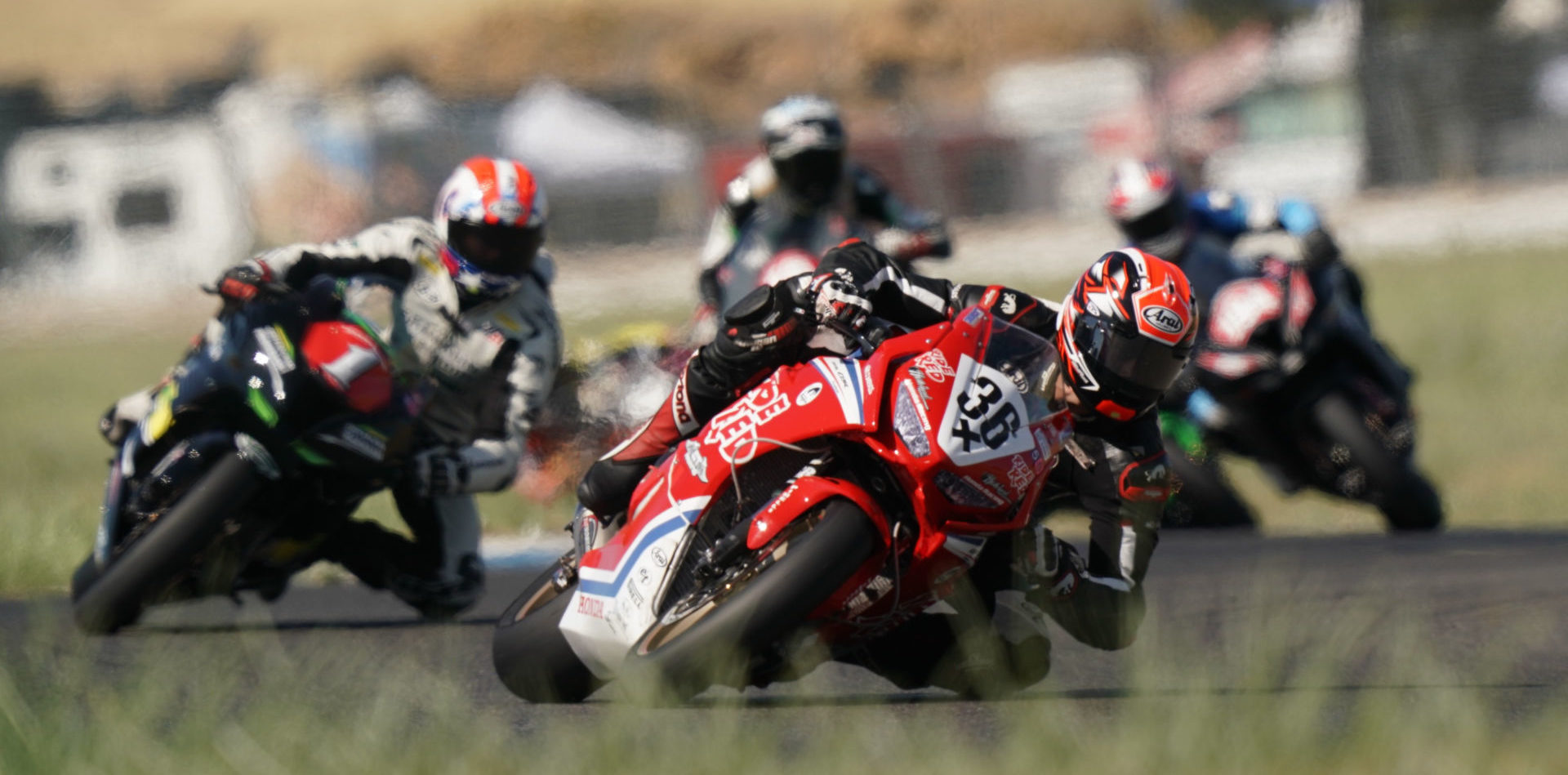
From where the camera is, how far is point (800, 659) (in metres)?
4.47

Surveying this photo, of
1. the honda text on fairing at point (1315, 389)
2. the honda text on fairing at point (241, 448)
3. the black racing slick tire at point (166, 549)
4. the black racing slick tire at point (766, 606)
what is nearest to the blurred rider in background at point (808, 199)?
the honda text on fairing at point (1315, 389)

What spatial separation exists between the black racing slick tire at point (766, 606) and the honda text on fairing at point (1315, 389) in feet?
16.7

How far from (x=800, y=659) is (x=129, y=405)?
2.87m

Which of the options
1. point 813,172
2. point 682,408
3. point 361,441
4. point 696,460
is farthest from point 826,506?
point 813,172

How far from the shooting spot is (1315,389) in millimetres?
9148

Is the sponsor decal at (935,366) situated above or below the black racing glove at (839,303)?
below

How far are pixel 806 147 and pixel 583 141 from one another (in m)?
14.6

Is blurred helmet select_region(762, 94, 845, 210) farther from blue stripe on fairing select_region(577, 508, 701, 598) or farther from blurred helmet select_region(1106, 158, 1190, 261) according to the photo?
blue stripe on fairing select_region(577, 508, 701, 598)

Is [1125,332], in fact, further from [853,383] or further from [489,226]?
[489,226]

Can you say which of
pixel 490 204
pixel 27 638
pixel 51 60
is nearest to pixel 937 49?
pixel 51 60

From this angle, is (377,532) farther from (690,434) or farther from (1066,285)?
(1066,285)

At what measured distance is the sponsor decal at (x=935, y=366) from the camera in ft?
14.5

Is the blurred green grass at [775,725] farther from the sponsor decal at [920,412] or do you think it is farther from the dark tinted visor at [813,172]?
the dark tinted visor at [813,172]

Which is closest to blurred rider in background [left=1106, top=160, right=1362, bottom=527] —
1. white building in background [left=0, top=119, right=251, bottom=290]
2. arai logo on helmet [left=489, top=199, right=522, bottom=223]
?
arai logo on helmet [left=489, top=199, right=522, bottom=223]
